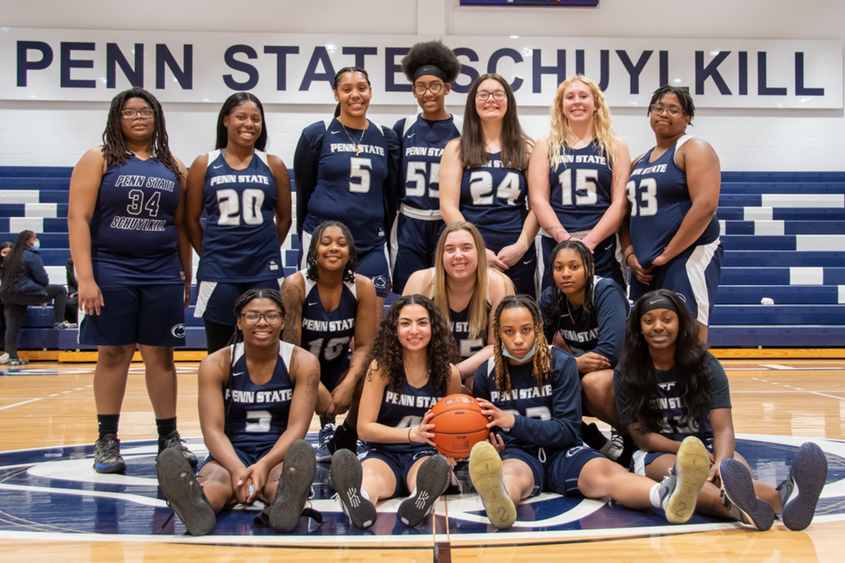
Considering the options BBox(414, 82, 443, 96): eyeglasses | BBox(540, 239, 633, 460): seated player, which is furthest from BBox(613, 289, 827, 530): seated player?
BBox(414, 82, 443, 96): eyeglasses

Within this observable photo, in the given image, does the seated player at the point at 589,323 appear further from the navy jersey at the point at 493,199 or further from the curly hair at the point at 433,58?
the curly hair at the point at 433,58

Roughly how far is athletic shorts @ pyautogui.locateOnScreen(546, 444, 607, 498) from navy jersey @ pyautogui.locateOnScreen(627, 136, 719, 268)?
3.32 feet

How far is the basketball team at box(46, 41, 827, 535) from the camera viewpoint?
202cm

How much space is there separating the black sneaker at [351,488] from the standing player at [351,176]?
128 centimetres

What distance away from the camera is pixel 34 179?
29.7 feet

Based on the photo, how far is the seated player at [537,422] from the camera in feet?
6.79

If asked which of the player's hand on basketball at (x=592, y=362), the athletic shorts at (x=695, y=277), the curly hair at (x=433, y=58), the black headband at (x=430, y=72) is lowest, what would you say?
the player's hand on basketball at (x=592, y=362)

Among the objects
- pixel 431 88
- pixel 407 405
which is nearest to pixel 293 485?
pixel 407 405

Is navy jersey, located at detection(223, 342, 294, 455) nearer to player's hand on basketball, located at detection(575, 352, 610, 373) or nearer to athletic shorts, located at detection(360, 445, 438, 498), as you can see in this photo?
athletic shorts, located at detection(360, 445, 438, 498)

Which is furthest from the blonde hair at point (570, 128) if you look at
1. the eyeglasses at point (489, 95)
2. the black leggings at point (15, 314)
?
the black leggings at point (15, 314)

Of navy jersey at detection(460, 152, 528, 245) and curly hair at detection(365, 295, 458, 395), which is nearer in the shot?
curly hair at detection(365, 295, 458, 395)

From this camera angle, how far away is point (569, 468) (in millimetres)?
2209

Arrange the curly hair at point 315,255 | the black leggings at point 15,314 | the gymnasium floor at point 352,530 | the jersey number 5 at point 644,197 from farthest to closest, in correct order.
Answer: the black leggings at point 15,314 < the jersey number 5 at point 644,197 < the curly hair at point 315,255 < the gymnasium floor at point 352,530

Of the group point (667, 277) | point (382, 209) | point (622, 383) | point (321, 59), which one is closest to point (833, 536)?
point (622, 383)
